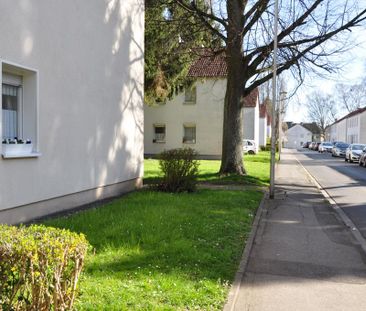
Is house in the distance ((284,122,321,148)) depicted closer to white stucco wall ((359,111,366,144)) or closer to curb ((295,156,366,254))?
white stucco wall ((359,111,366,144))

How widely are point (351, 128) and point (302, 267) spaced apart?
296 feet

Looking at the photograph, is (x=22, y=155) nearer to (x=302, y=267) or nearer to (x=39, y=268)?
(x=302, y=267)

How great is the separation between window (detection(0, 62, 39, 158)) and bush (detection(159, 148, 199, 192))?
16.8ft

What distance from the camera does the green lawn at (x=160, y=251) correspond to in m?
4.83

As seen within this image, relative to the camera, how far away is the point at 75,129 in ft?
34.1

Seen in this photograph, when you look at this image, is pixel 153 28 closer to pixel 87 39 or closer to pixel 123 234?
pixel 87 39

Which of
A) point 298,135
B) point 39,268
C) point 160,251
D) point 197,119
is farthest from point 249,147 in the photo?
point 298,135

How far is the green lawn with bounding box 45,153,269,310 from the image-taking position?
483 centimetres

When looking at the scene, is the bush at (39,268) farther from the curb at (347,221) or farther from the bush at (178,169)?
the bush at (178,169)

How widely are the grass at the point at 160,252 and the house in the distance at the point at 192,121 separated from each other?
82.9ft

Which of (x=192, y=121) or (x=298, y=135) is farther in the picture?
(x=298, y=135)

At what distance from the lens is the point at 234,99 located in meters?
18.6

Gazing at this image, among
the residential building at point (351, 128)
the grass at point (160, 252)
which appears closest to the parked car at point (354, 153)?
the grass at point (160, 252)

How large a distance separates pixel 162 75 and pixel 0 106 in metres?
16.8
